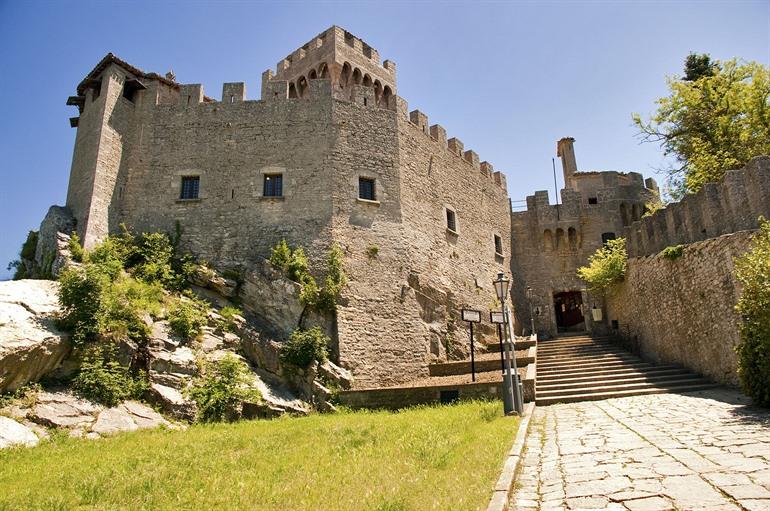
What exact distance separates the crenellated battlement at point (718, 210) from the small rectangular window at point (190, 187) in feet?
53.0

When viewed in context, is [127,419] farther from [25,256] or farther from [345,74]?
[345,74]

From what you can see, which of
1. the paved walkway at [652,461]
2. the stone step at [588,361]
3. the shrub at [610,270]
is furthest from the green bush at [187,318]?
the shrub at [610,270]

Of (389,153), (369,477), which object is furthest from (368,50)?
(369,477)

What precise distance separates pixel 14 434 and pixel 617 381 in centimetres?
1415

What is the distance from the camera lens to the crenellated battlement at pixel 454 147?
2181 cm

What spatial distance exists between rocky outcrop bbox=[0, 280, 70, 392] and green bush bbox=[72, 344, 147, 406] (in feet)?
1.95

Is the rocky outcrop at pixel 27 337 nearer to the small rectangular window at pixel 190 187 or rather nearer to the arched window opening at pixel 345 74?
the small rectangular window at pixel 190 187

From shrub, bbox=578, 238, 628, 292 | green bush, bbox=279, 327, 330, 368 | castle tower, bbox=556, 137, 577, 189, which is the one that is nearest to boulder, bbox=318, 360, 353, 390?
green bush, bbox=279, 327, 330, 368

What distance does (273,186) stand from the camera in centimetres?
1862

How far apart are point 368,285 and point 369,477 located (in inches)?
452

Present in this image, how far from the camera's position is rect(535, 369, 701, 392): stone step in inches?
535

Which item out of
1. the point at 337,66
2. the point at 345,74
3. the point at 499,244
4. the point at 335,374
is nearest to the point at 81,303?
the point at 335,374

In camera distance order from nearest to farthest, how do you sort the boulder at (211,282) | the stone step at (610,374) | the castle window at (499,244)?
the stone step at (610,374) → the boulder at (211,282) → the castle window at (499,244)

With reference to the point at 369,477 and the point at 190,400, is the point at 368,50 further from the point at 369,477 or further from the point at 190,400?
the point at 369,477
